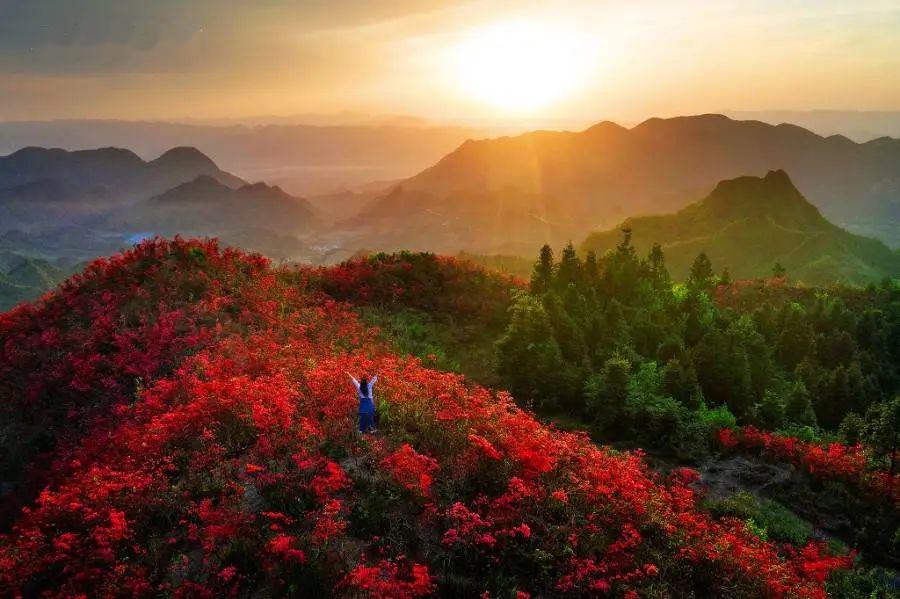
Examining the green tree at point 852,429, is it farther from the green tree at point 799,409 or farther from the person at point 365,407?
the person at point 365,407

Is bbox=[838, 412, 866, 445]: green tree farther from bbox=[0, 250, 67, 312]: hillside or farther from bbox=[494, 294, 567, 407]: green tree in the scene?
bbox=[0, 250, 67, 312]: hillside

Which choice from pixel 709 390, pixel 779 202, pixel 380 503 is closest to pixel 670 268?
pixel 779 202

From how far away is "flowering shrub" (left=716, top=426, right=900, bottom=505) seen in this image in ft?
55.8

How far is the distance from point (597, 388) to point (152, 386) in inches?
636

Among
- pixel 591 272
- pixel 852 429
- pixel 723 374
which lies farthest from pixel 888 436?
pixel 591 272

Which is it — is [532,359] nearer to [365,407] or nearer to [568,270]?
[568,270]

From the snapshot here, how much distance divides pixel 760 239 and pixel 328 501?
150 metres

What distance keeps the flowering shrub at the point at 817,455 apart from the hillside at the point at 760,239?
91.6 meters

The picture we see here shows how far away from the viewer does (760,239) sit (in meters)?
136

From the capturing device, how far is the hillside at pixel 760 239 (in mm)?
119562

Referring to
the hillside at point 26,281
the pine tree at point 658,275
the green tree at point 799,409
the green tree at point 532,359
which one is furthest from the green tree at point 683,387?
the hillside at point 26,281

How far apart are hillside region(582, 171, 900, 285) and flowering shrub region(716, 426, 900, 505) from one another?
3608 inches

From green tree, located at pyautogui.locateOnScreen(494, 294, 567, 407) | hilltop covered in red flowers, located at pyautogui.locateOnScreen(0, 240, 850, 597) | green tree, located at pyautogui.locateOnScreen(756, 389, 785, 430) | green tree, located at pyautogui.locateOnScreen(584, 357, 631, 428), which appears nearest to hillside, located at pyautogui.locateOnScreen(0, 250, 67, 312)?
hilltop covered in red flowers, located at pyautogui.locateOnScreen(0, 240, 850, 597)

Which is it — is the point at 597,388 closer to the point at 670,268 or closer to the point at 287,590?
the point at 287,590
